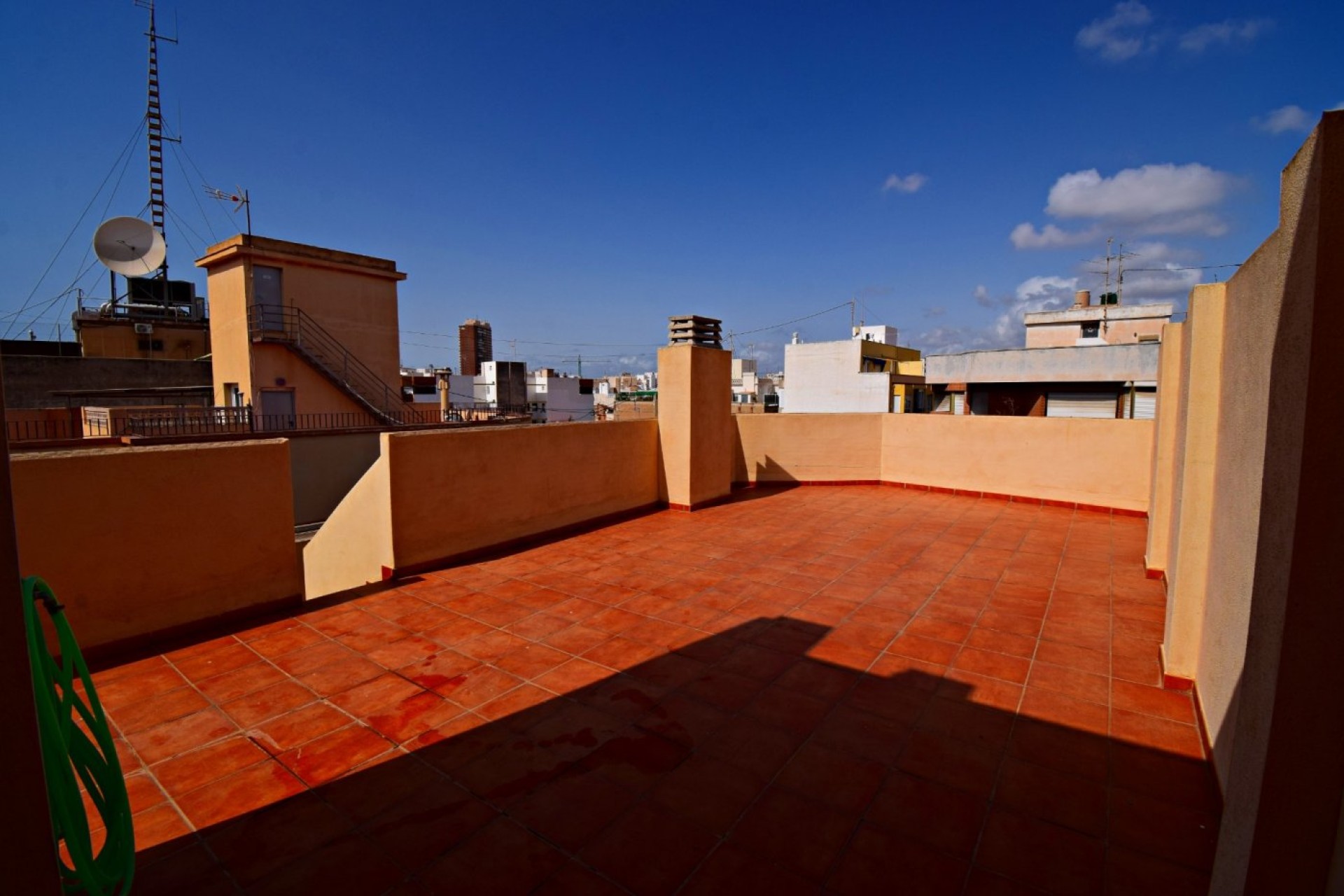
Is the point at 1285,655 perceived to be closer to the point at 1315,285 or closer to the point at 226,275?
the point at 1315,285

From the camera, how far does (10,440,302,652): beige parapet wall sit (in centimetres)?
429

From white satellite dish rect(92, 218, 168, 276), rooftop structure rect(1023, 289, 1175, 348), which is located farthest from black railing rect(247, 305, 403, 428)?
rooftop structure rect(1023, 289, 1175, 348)

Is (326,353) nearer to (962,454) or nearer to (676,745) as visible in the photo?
(962,454)

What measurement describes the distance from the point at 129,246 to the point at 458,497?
18.7m

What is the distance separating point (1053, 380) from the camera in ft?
73.3

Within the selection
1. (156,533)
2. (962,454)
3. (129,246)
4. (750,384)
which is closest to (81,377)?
(129,246)

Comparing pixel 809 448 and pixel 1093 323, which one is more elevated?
pixel 1093 323

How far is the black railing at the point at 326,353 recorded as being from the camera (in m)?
17.4

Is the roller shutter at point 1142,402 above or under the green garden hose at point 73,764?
above

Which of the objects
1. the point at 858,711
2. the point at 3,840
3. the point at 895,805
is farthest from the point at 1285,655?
the point at 3,840

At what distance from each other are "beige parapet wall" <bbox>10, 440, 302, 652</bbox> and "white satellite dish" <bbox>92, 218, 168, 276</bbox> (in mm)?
18598

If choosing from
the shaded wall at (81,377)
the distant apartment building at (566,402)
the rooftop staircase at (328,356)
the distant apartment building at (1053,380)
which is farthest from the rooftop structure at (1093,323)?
the shaded wall at (81,377)

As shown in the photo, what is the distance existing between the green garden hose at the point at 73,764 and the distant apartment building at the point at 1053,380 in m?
20.0

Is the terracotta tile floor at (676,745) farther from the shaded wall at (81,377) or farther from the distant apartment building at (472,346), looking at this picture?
the distant apartment building at (472,346)
